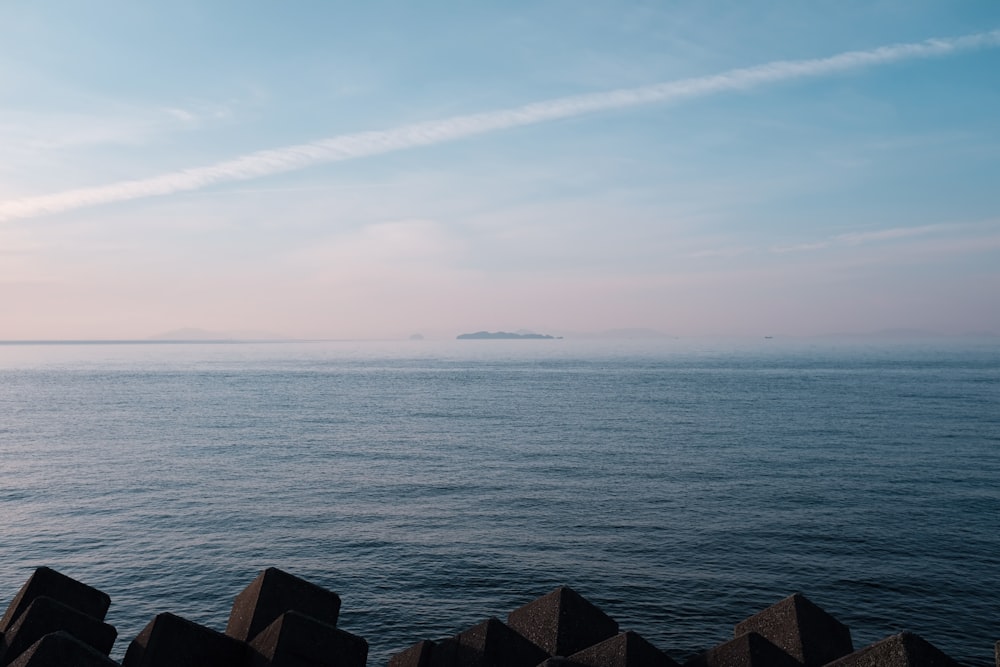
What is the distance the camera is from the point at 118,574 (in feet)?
87.4

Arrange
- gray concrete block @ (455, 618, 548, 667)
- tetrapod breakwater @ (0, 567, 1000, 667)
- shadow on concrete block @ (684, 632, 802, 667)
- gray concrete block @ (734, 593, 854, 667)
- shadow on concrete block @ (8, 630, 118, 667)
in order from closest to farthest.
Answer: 1. shadow on concrete block @ (8, 630, 118, 667)
2. tetrapod breakwater @ (0, 567, 1000, 667)
3. shadow on concrete block @ (684, 632, 802, 667)
4. gray concrete block @ (455, 618, 548, 667)
5. gray concrete block @ (734, 593, 854, 667)

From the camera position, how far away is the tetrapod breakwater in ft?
36.1

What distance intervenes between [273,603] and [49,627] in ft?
12.3

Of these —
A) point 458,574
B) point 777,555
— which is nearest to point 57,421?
point 458,574

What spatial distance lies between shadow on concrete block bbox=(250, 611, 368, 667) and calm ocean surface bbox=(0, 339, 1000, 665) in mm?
7259

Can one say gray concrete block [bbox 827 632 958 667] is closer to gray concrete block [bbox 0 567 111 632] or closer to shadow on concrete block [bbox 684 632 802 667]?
shadow on concrete block [bbox 684 632 802 667]

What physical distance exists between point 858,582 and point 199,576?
22.4 metres

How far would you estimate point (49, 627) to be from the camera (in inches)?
516

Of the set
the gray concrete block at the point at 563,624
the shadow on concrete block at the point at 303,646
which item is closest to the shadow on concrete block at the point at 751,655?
the gray concrete block at the point at 563,624

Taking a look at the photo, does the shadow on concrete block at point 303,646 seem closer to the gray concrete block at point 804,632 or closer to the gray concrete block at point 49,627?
the gray concrete block at point 49,627

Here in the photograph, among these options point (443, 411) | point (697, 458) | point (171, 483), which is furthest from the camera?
point (443, 411)

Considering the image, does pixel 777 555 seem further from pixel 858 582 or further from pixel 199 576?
pixel 199 576

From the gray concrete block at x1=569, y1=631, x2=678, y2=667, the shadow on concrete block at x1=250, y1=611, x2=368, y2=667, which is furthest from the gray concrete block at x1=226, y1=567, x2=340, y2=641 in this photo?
the gray concrete block at x1=569, y1=631, x2=678, y2=667

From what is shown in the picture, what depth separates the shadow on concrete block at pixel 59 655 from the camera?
1047 centimetres
